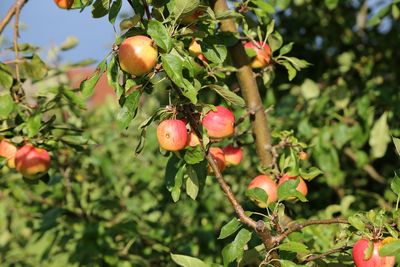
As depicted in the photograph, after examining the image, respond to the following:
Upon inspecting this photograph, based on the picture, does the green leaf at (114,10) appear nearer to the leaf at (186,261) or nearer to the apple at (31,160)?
the leaf at (186,261)

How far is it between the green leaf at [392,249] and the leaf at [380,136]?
136 centimetres

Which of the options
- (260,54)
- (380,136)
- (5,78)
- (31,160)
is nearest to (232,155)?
(260,54)

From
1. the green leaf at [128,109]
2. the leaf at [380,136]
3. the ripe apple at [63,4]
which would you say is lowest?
the leaf at [380,136]

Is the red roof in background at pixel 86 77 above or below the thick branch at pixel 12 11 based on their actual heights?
below

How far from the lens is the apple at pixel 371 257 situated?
1115 millimetres

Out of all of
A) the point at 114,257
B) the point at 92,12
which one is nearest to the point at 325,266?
the point at 92,12

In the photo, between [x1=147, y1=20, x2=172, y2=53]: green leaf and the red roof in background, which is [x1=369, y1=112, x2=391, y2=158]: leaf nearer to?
the red roof in background

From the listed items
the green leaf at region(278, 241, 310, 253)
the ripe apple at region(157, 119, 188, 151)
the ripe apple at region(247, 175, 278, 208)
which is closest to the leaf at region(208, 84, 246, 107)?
the ripe apple at region(157, 119, 188, 151)

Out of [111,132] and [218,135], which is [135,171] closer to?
[111,132]

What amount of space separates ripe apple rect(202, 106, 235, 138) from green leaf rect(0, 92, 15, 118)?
630 millimetres

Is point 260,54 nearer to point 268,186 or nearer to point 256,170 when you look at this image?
point 268,186

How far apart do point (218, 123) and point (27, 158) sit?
2.06ft

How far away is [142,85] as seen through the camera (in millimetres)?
1249

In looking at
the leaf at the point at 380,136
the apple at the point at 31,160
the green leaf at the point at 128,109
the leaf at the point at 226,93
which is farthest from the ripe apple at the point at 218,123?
the leaf at the point at 380,136
